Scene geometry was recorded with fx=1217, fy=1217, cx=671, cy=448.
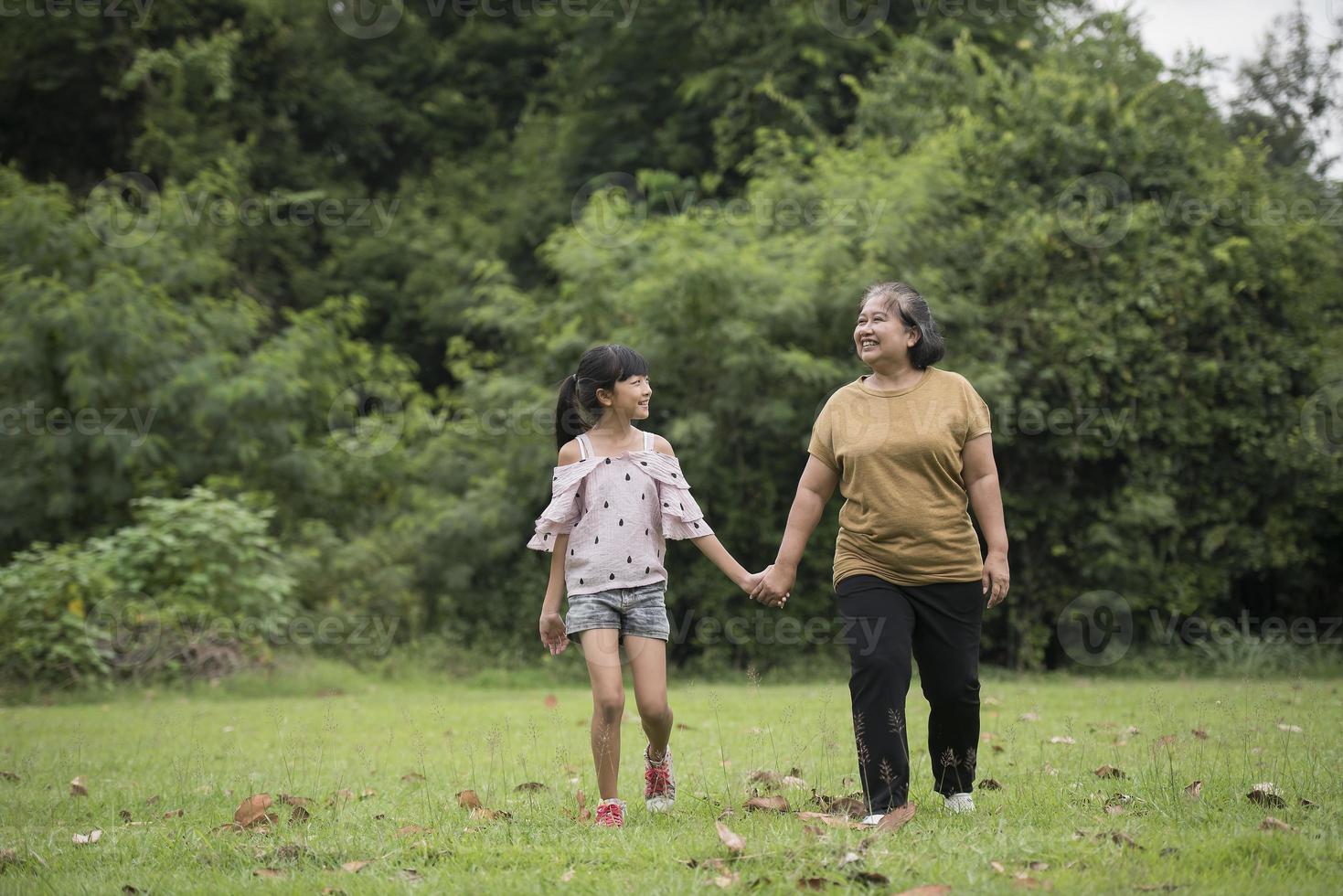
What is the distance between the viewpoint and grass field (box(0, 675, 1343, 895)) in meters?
3.51

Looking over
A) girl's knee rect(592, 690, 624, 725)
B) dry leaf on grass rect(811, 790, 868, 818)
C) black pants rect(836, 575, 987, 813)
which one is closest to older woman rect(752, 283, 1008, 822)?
black pants rect(836, 575, 987, 813)

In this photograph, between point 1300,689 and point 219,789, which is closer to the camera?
point 219,789

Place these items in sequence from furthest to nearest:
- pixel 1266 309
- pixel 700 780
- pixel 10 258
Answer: pixel 10 258
pixel 1266 309
pixel 700 780

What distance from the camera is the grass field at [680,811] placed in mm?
3514

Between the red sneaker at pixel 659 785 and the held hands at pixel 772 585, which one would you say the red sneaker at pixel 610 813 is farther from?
the held hands at pixel 772 585

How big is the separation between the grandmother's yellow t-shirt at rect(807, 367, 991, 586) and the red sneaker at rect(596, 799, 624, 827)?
1.14 m

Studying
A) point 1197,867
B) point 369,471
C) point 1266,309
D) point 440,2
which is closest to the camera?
point 1197,867

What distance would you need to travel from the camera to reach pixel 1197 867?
137 inches

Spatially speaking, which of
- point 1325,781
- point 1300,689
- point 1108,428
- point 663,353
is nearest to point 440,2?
A: point 663,353

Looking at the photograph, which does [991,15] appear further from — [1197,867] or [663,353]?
[1197,867]

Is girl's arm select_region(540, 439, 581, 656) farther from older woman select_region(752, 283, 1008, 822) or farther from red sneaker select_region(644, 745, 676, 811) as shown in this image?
older woman select_region(752, 283, 1008, 822)

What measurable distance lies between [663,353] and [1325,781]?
8.64m

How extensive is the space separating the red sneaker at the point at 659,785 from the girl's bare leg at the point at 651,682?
5.8 inches

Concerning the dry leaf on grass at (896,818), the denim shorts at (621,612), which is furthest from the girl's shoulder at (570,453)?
the dry leaf on grass at (896,818)
